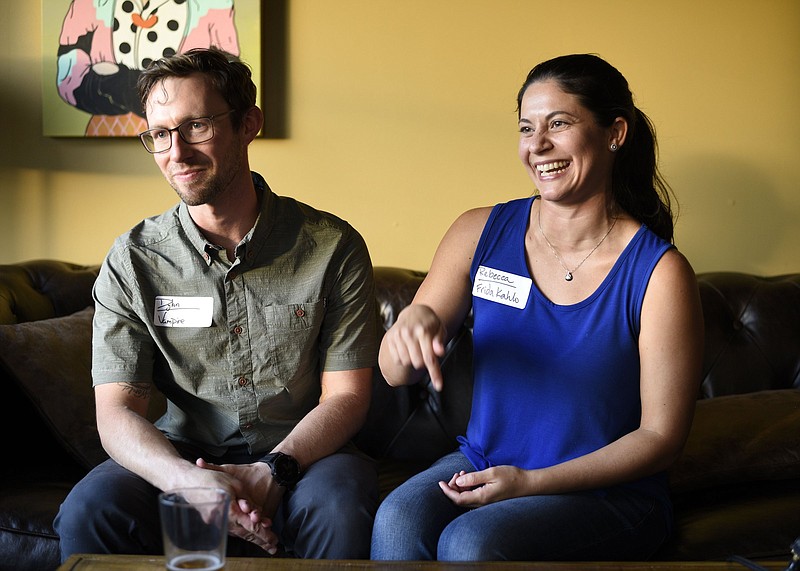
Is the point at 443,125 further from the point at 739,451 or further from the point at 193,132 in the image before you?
the point at 739,451

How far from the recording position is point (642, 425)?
169 cm

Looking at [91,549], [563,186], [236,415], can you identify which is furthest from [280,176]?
[91,549]

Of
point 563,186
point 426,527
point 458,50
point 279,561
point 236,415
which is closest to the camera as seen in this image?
point 279,561

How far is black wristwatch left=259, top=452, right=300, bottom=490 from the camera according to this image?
5.70ft

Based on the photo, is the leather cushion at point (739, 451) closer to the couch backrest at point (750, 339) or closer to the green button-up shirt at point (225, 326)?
the couch backrest at point (750, 339)

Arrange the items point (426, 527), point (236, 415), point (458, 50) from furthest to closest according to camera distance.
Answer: point (458, 50)
point (236, 415)
point (426, 527)

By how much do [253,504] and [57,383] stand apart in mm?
780

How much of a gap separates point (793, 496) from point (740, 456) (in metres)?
0.14

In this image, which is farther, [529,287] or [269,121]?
[269,121]

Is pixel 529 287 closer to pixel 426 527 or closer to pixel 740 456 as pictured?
pixel 426 527

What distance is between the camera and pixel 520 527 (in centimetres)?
153

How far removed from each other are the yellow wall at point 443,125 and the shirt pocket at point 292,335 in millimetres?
1005

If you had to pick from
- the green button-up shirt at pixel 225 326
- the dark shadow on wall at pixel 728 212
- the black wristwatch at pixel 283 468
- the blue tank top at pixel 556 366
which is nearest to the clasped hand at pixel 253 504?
the black wristwatch at pixel 283 468

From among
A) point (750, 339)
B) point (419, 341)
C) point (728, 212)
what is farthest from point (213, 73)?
point (728, 212)
